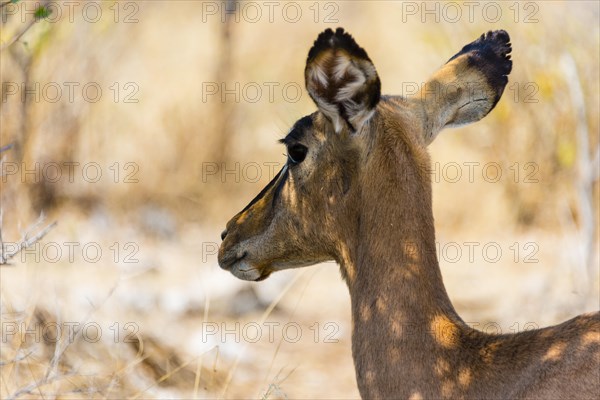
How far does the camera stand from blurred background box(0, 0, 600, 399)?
29.2ft

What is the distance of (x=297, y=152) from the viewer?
4.34m

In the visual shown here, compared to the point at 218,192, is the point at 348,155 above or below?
below

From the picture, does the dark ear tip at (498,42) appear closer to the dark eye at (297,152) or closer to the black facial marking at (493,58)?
the black facial marking at (493,58)

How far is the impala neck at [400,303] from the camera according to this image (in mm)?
3916

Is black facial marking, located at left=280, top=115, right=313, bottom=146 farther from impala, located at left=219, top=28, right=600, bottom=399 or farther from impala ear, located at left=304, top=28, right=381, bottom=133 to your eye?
impala ear, located at left=304, top=28, right=381, bottom=133

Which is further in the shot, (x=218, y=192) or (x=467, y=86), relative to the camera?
(x=218, y=192)

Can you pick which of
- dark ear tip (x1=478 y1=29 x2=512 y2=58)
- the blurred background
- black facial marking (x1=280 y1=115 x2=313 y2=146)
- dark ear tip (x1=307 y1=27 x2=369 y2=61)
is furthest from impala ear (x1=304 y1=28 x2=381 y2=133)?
the blurred background

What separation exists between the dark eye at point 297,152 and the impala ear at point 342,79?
32 centimetres

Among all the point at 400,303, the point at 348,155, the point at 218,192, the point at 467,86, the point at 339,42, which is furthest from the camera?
the point at 218,192

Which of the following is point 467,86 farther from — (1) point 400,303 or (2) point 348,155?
(1) point 400,303

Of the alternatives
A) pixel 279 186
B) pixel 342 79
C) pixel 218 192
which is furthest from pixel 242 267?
pixel 218 192

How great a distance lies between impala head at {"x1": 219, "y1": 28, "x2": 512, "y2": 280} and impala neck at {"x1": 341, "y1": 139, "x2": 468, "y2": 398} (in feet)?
0.04

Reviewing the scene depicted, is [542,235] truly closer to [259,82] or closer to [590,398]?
[259,82]

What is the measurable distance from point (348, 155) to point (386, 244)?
0.41 meters
